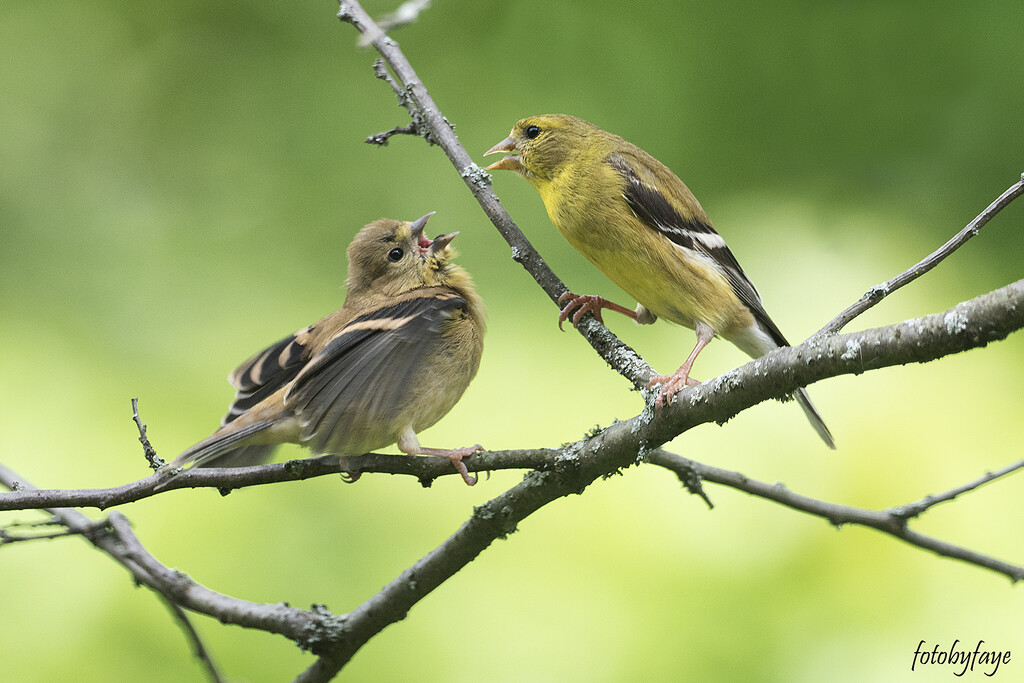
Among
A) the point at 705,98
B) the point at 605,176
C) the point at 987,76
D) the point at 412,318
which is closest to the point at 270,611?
the point at 412,318

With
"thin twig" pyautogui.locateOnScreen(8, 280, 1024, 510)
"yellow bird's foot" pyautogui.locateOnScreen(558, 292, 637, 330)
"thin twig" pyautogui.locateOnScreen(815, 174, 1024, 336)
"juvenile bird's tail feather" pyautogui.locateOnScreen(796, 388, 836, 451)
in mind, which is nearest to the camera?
"thin twig" pyautogui.locateOnScreen(8, 280, 1024, 510)

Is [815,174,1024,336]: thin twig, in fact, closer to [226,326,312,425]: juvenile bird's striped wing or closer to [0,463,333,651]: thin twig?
[226,326,312,425]: juvenile bird's striped wing

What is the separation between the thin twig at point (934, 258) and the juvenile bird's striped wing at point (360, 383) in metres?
0.86

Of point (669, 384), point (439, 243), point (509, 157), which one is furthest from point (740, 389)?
point (509, 157)

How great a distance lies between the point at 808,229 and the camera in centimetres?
385

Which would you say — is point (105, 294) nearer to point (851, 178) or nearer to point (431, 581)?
point (431, 581)

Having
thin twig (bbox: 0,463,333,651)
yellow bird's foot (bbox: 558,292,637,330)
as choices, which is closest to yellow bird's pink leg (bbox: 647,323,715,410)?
yellow bird's foot (bbox: 558,292,637,330)

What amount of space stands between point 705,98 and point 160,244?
2.73m

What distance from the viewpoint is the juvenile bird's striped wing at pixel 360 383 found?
1746 millimetres

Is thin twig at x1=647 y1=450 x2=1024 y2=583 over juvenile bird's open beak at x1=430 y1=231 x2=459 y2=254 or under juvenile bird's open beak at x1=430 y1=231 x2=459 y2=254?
under

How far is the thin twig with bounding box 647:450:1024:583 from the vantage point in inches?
82.2

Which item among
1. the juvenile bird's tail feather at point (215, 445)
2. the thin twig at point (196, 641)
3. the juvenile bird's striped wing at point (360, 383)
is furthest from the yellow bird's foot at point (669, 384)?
the thin twig at point (196, 641)

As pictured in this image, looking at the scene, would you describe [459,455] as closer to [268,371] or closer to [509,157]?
[268,371]

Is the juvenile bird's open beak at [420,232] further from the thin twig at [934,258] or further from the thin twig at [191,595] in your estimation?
the thin twig at [934,258]
